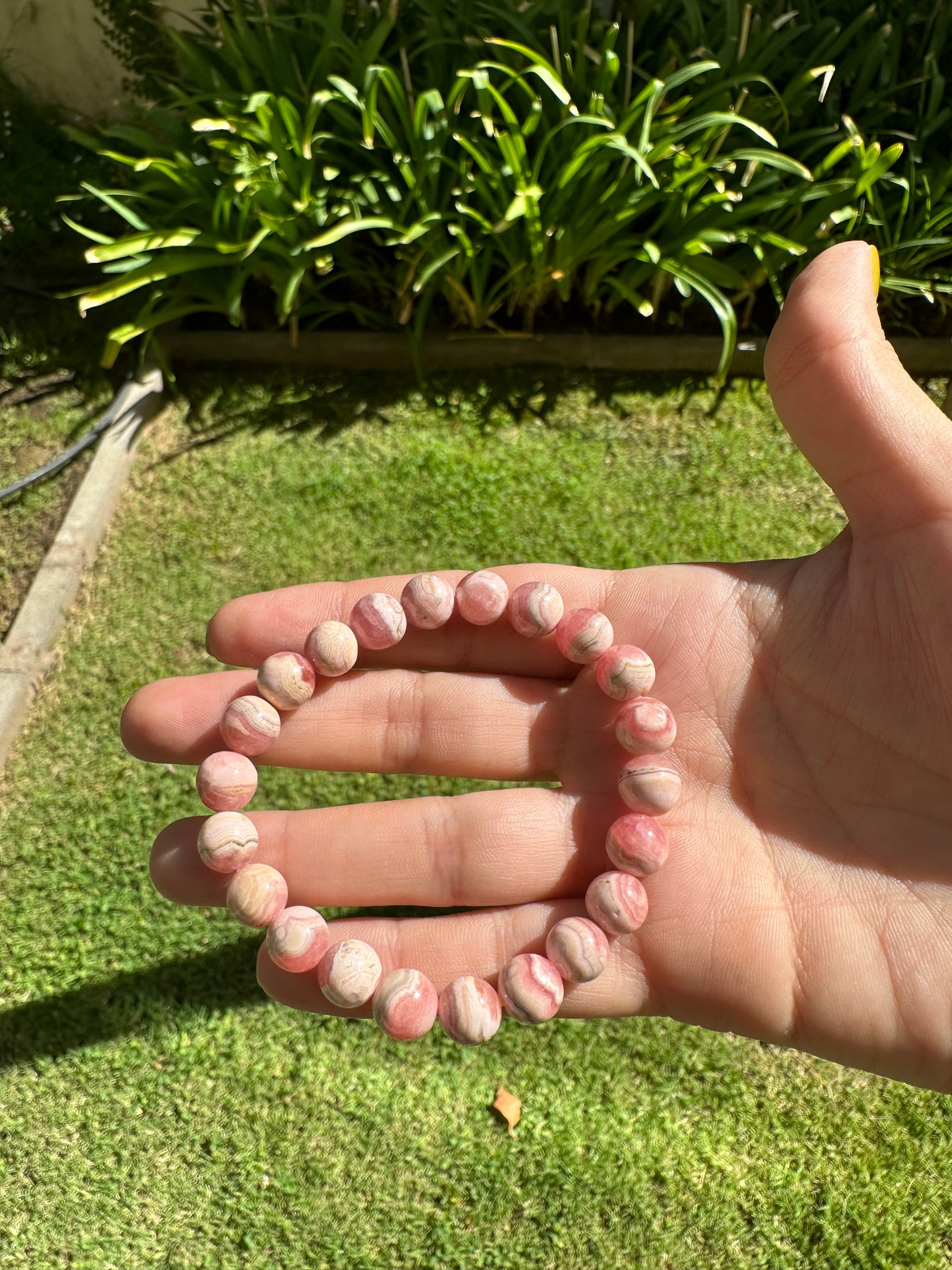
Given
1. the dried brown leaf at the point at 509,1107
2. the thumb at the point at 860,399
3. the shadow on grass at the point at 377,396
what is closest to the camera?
the thumb at the point at 860,399

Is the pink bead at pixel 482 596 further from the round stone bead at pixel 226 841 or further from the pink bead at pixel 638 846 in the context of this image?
the round stone bead at pixel 226 841

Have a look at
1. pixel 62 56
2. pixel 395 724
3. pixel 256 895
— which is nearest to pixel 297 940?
pixel 256 895

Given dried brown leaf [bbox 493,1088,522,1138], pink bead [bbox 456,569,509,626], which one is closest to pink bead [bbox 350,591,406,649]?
pink bead [bbox 456,569,509,626]

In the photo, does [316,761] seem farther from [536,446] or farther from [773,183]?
[773,183]

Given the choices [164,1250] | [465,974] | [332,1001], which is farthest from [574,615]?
[164,1250]

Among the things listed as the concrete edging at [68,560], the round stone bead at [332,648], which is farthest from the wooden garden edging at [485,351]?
the round stone bead at [332,648]

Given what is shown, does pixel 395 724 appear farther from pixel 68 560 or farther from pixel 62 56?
pixel 62 56
